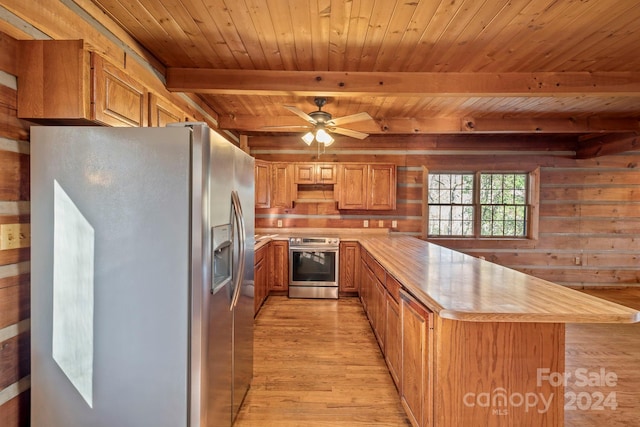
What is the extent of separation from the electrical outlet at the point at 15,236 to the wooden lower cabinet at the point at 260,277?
239 centimetres

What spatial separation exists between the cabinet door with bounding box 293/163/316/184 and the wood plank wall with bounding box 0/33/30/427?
11.7ft

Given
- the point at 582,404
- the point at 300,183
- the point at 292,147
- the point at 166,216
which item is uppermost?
the point at 292,147

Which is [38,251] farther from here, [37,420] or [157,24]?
[157,24]

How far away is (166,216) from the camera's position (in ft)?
4.56

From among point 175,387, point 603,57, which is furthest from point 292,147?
point 175,387

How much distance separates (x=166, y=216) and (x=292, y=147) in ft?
12.9

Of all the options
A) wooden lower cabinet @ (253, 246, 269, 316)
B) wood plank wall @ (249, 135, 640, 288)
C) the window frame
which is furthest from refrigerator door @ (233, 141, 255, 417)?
the window frame

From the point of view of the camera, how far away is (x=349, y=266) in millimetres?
4480

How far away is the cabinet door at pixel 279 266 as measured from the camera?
4.52 metres

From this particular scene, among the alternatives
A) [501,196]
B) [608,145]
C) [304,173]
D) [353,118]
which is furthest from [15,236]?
[608,145]

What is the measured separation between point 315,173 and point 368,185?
2.92ft

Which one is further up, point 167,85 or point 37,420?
point 167,85

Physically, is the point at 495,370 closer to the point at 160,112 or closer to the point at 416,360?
the point at 416,360

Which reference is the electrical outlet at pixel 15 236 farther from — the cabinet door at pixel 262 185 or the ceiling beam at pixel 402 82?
the cabinet door at pixel 262 185
